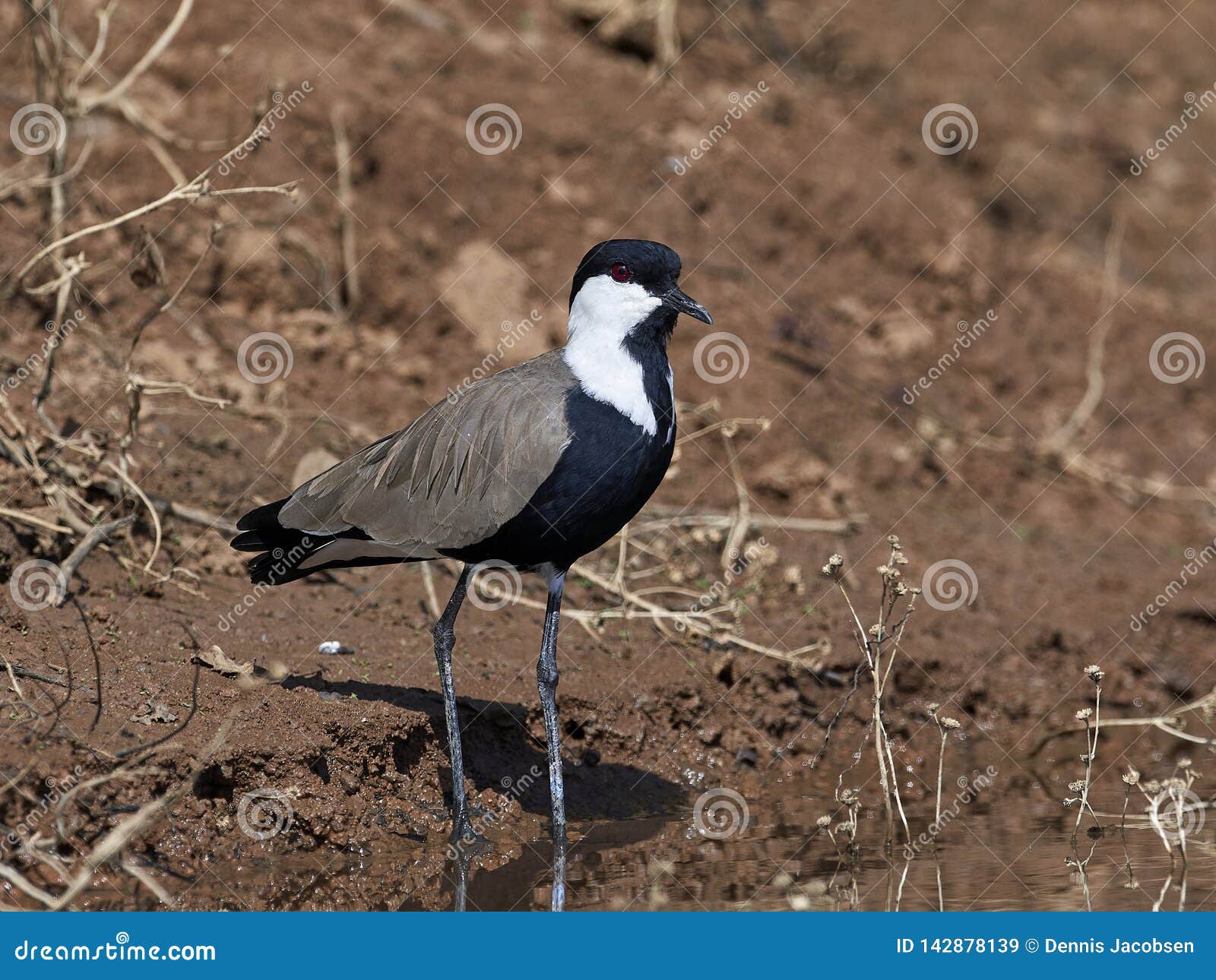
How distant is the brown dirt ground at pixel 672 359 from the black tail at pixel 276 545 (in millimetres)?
490

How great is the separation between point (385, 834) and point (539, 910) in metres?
1.11

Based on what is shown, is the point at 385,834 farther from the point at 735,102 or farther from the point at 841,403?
the point at 735,102

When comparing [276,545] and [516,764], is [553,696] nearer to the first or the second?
[516,764]

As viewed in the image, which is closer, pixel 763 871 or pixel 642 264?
pixel 763 871

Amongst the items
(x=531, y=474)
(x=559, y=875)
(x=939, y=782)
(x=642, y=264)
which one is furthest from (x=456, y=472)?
(x=939, y=782)

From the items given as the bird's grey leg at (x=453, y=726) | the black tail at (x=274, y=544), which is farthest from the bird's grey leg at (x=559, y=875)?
the black tail at (x=274, y=544)

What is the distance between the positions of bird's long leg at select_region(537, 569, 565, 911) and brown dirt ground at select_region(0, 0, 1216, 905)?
0.32 meters

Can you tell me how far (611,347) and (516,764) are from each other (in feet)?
6.72

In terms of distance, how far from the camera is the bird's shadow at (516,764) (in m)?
6.55

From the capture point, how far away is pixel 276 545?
6523mm

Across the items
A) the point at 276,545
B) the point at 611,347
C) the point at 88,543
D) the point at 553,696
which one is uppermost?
the point at 611,347

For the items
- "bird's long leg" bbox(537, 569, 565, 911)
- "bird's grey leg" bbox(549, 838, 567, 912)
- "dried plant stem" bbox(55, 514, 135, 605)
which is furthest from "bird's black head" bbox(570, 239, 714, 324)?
"dried plant stem" bbox(55, 514, 135, 605)

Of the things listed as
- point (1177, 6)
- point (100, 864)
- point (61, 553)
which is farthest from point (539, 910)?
point (1177, 6)

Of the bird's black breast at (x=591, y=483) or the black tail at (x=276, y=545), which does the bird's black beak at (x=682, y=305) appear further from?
the black tail at (x=276, y=545)
